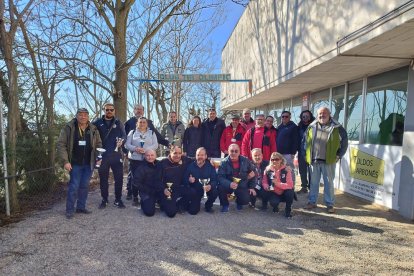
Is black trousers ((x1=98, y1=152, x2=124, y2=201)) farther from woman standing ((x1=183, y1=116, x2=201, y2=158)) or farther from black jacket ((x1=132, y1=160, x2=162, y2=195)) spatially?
woman standing ((x1=183, y1=116, x2=201, y2=158))

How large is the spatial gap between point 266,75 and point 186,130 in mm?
3517

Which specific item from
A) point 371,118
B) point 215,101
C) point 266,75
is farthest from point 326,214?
point 215,101

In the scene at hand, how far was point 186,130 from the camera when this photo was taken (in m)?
7.02

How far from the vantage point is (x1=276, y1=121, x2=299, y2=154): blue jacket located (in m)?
6.51

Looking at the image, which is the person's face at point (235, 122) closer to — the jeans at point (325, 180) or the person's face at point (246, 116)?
the person's face at point (246, 116)

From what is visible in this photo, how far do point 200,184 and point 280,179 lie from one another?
4.30ft

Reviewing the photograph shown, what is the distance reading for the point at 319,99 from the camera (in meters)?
8.97

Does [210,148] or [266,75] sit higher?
[266,75]

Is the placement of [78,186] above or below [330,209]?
above

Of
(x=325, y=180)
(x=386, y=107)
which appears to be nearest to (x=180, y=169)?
(x=325, y=180)

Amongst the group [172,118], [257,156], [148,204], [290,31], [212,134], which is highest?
[290,31]

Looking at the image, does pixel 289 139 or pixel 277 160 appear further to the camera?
pixel 289 139

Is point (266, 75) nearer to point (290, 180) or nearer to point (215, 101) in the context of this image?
point (290, 180)

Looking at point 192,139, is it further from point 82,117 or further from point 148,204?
point 82,117
